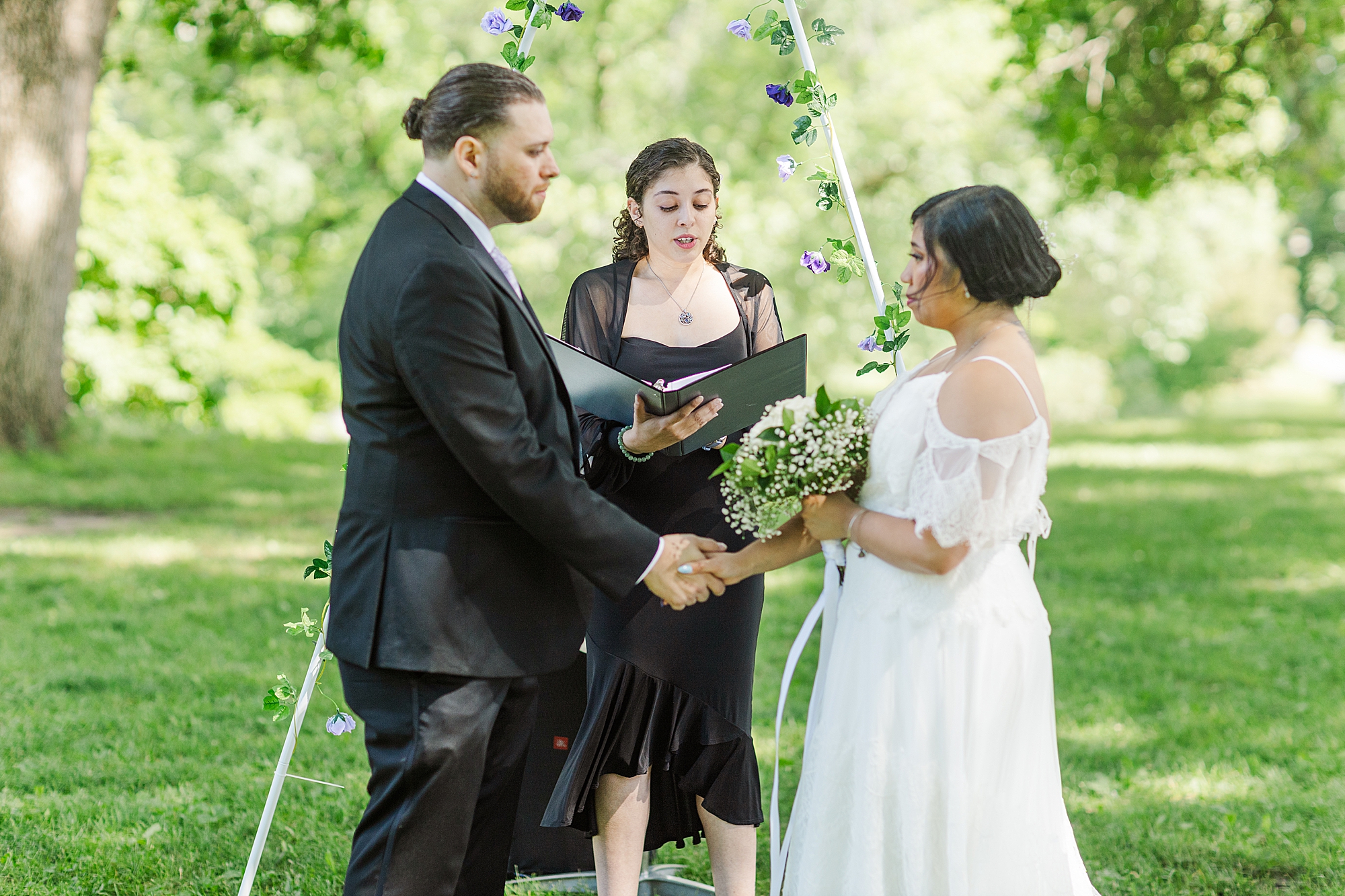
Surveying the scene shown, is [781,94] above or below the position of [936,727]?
above

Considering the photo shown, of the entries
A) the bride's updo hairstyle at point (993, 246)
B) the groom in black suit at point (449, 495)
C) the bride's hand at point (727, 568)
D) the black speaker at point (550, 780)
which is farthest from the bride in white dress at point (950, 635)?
the black speaker at point (550, 780)

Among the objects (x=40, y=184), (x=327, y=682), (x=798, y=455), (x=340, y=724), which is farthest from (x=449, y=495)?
(x=40, y=184)

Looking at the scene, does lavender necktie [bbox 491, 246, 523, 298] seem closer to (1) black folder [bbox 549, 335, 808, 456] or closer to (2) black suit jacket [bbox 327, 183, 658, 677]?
(2) black suit jacket [bbox 327, 183, 658, 677]

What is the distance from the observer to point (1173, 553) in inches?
360

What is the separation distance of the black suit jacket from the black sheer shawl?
740 millimetres

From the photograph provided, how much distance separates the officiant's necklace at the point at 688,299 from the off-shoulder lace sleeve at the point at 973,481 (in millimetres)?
1112

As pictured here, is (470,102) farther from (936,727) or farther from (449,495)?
(936,727)

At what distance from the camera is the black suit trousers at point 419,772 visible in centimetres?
254

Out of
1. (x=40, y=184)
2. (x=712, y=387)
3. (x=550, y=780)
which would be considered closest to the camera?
(x=712, y=387)

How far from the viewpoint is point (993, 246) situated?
255cm

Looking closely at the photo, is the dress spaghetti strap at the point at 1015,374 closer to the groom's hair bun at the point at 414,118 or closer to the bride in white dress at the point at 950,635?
the bride in white dress at the point at 950,635

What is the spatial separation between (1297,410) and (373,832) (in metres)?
29.0

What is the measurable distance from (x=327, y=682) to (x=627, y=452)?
3.61m

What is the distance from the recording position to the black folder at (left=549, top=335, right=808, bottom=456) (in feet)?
9.93
